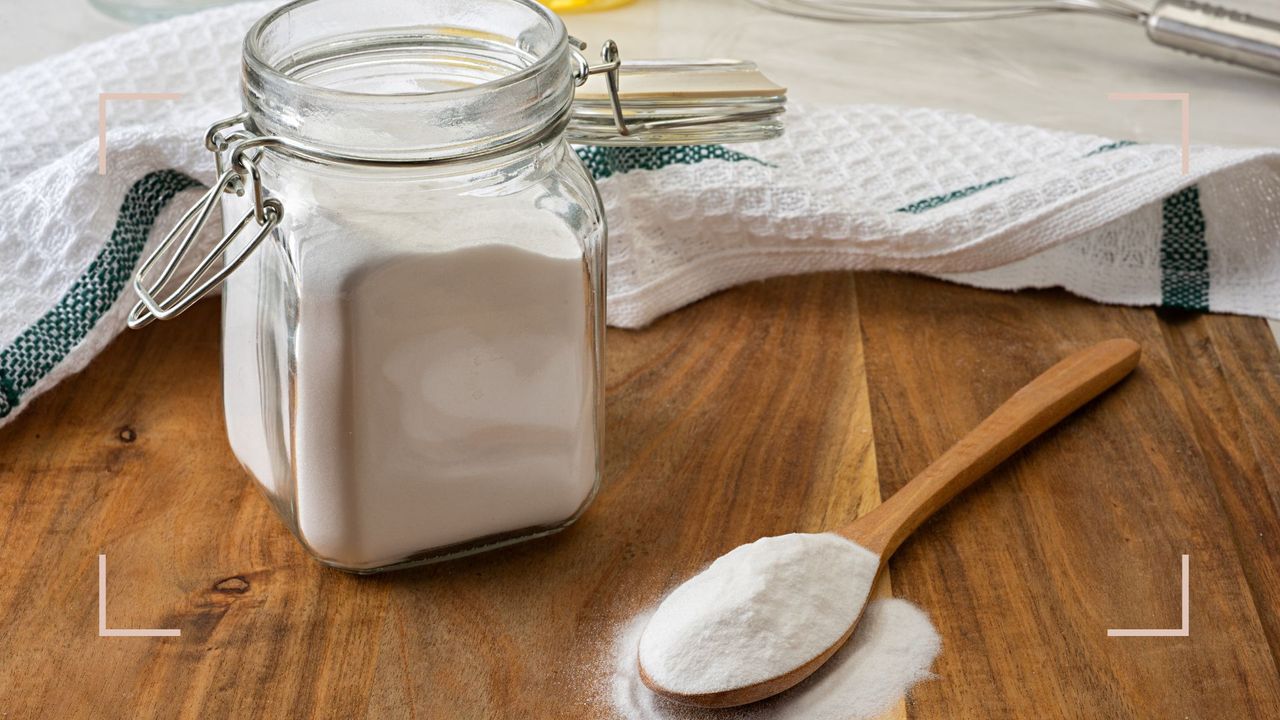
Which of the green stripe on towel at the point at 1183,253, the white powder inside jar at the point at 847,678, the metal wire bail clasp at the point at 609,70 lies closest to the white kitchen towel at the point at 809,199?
the green stripe on towel at the point at 1183,253

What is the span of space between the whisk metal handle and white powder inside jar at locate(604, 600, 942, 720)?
2.00ft

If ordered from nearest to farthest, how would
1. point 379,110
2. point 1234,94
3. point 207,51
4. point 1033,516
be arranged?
point 379,110
point 1033,516
point 207,51
point 1234,94

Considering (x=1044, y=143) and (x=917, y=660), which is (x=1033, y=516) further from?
(x=1044, y=143)

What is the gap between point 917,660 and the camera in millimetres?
439

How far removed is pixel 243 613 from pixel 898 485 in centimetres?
26

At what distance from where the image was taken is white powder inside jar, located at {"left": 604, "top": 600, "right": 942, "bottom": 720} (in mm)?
414

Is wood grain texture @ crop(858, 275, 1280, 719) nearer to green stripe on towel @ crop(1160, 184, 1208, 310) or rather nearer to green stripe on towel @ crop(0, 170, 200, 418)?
green stripe on towel @ crop(1160, 184, 1208, 310)

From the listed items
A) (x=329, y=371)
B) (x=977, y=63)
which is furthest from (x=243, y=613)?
(x=977, y=63)

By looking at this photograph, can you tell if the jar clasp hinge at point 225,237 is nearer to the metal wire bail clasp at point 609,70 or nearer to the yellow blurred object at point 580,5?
the metal wire bail clasp at point 609,70

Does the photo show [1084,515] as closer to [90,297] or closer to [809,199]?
[809,199]

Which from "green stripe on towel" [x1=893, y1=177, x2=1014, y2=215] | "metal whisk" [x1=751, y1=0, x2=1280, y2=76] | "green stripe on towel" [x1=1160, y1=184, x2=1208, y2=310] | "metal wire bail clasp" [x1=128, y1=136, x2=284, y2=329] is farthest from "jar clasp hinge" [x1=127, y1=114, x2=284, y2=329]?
"metal whisk" [x1=751, y1=0, x2=1280, y2=76]

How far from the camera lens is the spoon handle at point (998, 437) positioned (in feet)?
1.60

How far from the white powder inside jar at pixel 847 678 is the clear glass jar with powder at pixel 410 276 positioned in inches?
3.1

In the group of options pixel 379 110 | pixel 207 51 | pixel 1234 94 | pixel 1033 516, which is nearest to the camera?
pixel 379 110
